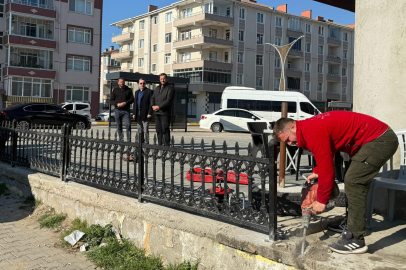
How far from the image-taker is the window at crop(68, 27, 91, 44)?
4669 centimetres

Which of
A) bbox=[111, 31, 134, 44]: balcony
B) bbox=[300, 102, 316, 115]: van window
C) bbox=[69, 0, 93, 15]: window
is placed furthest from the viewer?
bbox=[111, 31, 134, 44]: balcony

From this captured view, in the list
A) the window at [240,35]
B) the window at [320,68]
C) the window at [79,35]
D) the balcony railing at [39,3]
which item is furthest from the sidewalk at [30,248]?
the window at [320,68]

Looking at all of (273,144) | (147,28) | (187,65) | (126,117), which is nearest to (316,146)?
(273,144)

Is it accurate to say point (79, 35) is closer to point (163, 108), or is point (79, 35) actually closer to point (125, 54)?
point (125, 54)

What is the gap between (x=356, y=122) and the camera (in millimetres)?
3592

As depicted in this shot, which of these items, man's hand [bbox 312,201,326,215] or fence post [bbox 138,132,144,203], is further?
fence post [bbox 138,132,144,203]

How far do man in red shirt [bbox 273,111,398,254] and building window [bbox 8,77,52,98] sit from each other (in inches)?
1778

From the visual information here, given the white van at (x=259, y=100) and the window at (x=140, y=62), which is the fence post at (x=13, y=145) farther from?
the window at (x=140, y=62)

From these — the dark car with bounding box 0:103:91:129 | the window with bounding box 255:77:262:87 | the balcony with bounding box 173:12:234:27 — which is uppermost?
the balcony with bounding box 173:12:234:27

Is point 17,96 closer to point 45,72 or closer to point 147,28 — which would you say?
point 45,72

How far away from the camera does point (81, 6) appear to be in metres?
47.0

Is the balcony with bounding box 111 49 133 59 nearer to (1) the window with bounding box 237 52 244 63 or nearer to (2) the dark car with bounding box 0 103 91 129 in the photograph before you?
(1) the window with bounding box 237 52 244 63

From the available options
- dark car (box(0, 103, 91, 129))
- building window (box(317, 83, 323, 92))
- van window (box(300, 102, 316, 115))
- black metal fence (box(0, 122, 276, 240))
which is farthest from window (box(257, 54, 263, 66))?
black metal fence (box(0, 122, 276, 240))

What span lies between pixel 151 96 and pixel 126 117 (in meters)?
1.10
